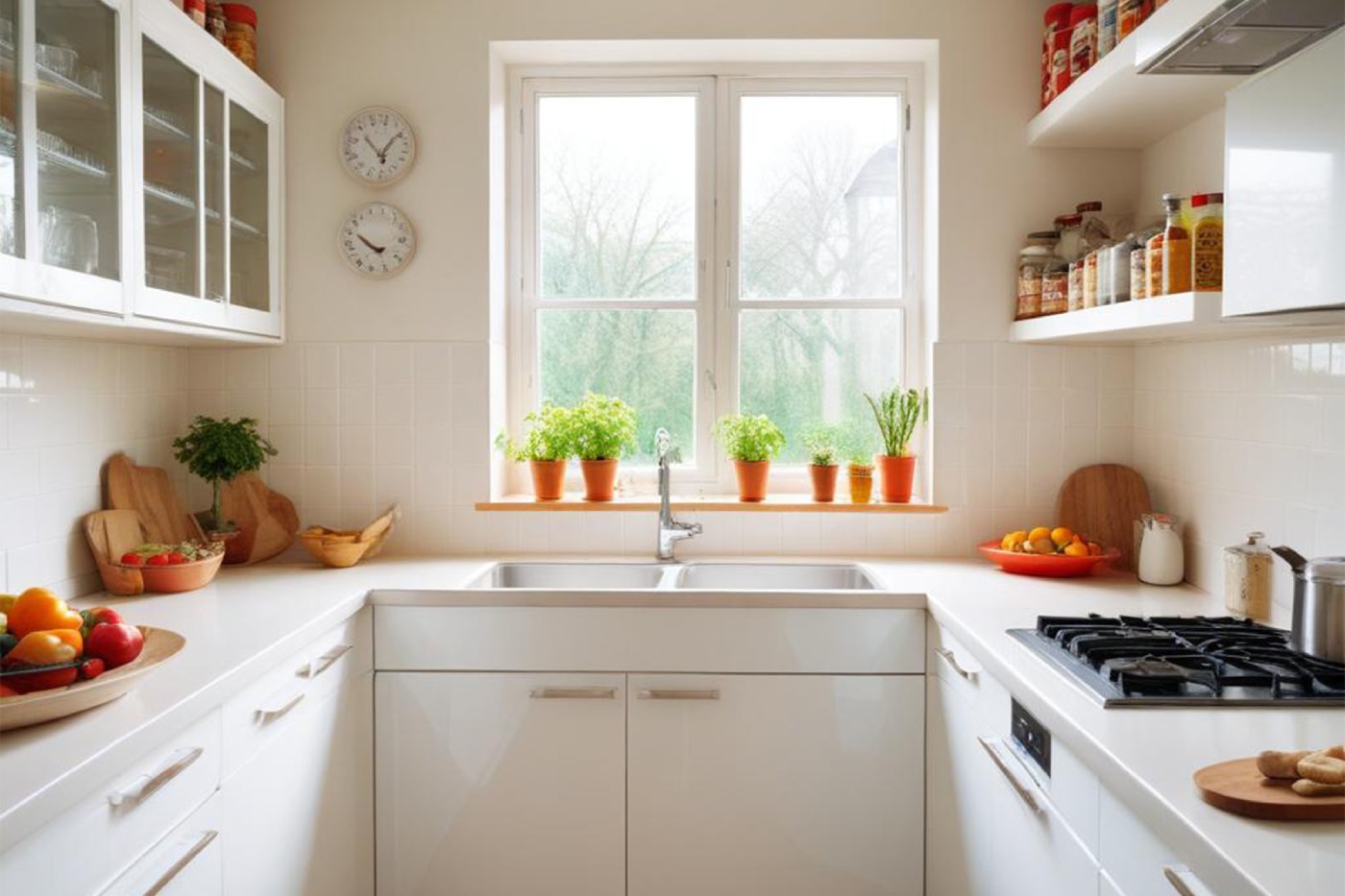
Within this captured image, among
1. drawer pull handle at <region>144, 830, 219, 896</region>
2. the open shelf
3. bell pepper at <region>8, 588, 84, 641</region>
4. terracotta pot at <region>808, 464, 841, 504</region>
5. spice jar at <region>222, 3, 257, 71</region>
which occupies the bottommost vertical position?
drawer pull handle at <region>144, 830, 219, 896</region>

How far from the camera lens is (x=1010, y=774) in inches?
71.3

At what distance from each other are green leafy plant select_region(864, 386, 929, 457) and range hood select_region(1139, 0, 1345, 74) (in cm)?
129

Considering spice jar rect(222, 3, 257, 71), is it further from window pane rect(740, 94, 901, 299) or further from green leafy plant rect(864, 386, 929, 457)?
green leafy plant rect(864, 386, 929, 457)

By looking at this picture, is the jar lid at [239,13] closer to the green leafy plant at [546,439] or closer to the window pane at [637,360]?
the window pane at [637,360]

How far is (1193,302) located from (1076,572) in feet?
3.18

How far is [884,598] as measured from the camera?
8.07 ft

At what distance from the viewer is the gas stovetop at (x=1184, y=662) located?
5.26ft

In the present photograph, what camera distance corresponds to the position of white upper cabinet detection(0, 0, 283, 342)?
177 centimetres

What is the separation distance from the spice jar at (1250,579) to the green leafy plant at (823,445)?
1.12 m

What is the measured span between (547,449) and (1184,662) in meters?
1.82

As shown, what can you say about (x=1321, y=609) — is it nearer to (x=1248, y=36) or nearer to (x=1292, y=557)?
(x=1292, y=557)

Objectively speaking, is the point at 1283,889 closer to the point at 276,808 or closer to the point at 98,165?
the point at 276,808

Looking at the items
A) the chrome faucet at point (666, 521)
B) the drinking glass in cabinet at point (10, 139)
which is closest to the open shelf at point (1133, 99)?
the chrome faucet at point (666, 521)

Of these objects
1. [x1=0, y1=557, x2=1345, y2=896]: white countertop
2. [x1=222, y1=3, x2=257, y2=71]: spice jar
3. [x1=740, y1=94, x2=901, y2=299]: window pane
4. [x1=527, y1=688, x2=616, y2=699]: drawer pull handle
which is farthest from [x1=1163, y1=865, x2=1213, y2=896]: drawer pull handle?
[x1=222, y1=3, x2=257, y2=71]: spice jar
